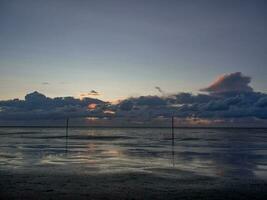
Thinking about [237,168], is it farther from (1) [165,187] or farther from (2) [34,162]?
(2) [34,162]

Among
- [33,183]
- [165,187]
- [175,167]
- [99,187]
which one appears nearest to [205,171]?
[175,167]

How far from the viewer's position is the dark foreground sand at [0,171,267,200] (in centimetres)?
1828

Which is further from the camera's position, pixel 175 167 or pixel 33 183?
pixel 175 167

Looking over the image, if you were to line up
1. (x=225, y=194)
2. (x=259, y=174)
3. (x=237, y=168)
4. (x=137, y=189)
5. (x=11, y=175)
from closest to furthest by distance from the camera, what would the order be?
(x=225, y=194) → (x=137, y=189) → (x=11, y=175) → (x=259, y=174) → (x=237, y=168)

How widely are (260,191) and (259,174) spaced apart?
23.6 ft

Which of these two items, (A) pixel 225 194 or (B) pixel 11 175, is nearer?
(A) pixel 225 194

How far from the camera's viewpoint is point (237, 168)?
30.2 metres

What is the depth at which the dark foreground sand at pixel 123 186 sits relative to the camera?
18281 mm

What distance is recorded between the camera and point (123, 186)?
21.0m

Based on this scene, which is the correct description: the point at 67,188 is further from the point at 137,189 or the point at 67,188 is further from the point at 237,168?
the point at 237,168

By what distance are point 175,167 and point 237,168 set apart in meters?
5.11

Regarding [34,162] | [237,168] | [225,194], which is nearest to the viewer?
[225,194]

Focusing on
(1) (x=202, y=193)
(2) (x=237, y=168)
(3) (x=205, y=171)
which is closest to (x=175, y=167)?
(3) (x=205, y=171)

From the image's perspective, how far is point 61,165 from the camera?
1202 inches
